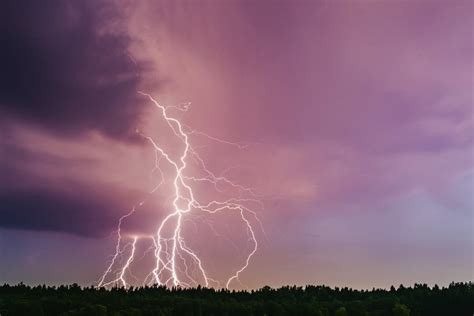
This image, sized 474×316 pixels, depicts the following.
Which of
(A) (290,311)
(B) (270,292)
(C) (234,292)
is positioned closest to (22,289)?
(C) (234,292)

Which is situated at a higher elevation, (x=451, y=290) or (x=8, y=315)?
(x=451, y=290)

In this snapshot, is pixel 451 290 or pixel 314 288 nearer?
pixel 451 290

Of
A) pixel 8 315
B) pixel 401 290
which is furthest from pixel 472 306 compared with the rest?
pixel 8 315

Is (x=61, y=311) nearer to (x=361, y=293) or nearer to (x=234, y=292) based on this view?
(x=234, y=292)

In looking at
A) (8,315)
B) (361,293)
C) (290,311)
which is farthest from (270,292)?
(8,315)

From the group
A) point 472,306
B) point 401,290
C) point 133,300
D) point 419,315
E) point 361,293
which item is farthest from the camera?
point 361,293

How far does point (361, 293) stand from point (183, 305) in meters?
41.4

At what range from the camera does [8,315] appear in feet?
203

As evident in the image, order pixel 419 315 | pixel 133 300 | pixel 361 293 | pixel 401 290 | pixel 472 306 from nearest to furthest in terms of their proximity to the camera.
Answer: pixel 472 306 → pixel 419 315 → pixel 133 300 → pixel 401 290 → pixel 361 293

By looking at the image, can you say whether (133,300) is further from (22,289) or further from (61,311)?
(22,289)

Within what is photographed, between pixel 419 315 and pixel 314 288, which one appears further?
pixel 314 288

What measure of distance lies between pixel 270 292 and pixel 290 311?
26.3 metres

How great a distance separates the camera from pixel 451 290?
227 ft

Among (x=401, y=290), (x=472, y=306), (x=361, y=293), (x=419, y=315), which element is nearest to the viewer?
(x=472, y=306)
